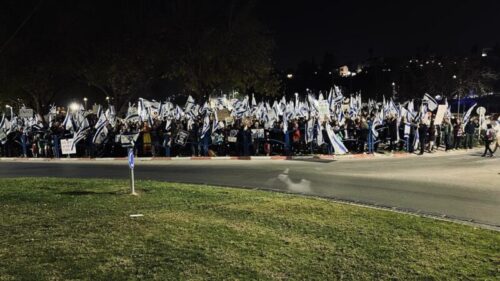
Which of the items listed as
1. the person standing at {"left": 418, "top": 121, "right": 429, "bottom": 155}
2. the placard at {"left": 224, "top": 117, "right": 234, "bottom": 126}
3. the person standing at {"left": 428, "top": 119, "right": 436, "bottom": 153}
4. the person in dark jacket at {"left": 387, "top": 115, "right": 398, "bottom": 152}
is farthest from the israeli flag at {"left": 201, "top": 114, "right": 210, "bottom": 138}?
the person standing at {"left": 428, "top": 119, "right": 436, "bottom": 153}

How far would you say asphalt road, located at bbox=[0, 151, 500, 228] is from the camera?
1128 cm

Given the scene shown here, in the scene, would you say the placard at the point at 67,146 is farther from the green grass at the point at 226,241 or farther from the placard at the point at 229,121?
the green grass at the point at 226,241

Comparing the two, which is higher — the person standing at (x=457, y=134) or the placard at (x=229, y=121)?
the placard at (x=229, y=121)

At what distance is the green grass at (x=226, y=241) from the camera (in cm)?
584

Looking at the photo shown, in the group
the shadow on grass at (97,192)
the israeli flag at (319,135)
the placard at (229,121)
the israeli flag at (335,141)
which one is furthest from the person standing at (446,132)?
the shadow on grass at (97,192)

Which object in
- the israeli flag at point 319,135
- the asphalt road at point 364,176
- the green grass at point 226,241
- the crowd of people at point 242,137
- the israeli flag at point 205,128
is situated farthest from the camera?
the crowd of people at point 242,137

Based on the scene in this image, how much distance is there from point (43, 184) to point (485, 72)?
75.9 metres

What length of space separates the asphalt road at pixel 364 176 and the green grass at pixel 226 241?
1.82 meters

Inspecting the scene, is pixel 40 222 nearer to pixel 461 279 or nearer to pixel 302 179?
pixel 461 279

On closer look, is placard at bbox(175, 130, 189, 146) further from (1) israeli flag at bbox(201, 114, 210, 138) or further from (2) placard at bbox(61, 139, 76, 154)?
(2) placard at bbox(61, 139, 76, 154)

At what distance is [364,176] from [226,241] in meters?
9.41

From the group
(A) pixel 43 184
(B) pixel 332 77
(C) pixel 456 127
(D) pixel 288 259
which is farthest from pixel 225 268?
(B) pixel 332 77

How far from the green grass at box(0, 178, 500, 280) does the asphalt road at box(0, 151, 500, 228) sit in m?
1.82

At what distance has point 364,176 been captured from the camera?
51.6ft
